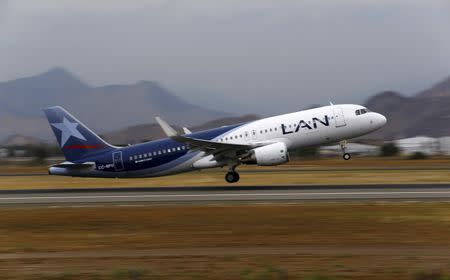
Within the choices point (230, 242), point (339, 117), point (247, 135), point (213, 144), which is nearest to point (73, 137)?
point (213, 144)

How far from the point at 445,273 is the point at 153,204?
18.8 m

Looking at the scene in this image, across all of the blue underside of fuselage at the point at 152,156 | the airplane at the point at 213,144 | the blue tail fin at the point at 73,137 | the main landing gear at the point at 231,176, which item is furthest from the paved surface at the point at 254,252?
the blue tail fin at the point at 73,137

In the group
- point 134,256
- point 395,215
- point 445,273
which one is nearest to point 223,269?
point 134,256

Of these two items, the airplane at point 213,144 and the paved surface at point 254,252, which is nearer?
the paved surface at point 254,252

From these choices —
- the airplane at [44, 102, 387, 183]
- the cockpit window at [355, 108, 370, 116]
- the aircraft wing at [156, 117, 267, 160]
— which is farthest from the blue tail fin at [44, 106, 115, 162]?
the cockpit window at [355, 108, 370, 116]

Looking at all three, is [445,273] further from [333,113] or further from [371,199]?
[333,113]

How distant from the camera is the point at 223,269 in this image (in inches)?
640

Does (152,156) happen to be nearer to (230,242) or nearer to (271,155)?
(271,155)

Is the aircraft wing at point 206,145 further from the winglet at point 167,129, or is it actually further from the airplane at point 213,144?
the winglet at point 167,129

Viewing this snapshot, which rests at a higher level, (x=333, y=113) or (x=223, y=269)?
(x=333, y=113)

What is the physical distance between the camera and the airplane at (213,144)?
137ft

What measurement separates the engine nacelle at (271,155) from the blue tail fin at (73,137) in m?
9.92

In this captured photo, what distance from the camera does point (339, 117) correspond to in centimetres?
4253

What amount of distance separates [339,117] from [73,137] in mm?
16626
